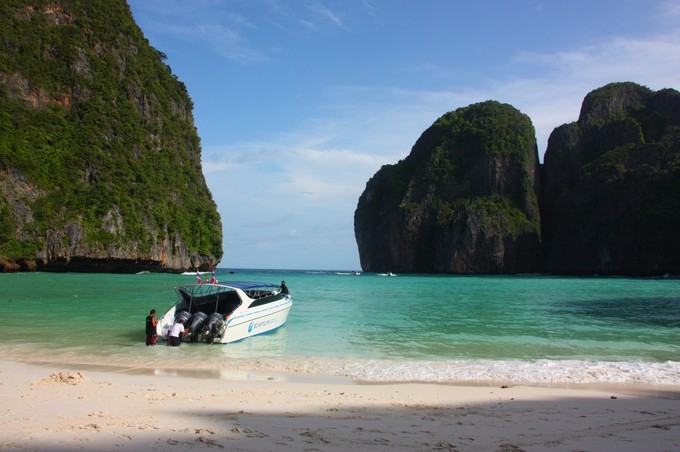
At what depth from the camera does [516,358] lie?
38.9 ft

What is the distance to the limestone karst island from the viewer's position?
55.8m

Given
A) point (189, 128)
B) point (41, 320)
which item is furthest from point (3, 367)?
point (189, 128)

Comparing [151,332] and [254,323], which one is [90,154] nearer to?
[254,323]

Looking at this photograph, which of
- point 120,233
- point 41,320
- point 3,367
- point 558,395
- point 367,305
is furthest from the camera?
point 120,233

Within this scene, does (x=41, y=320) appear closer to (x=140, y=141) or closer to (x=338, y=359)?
(x=338, y=359)

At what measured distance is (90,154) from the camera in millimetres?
60062

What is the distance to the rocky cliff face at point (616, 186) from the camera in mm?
84438

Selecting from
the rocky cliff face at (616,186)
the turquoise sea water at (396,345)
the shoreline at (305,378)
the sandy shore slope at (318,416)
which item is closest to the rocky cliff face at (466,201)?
the rocky cliff face at (616,186)

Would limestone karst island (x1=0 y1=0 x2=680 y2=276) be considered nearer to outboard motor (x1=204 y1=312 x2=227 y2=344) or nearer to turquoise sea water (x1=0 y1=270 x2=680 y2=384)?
turquoise sea water (x1=0 y1=270 x2=680 y2=384)

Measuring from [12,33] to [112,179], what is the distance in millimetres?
20062

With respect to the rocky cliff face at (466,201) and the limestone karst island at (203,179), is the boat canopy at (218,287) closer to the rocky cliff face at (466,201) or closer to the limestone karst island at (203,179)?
the limestone karst island at (203,179)

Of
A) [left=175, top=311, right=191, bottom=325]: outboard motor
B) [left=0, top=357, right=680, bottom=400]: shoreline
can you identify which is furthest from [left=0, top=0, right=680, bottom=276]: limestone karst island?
[left=0, top=357, right=680, bottom=400]: shoreline

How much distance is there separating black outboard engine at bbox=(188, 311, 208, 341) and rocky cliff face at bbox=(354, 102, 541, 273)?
91.8m

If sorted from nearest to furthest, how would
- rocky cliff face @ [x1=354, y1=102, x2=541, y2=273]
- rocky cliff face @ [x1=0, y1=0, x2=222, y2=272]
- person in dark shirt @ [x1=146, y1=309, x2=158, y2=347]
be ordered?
person in dark shirt @ [x1=146, y1=309, x2=158, y2=347]
rocky cliff face @ [x1=0, y1=0, x2=222, y2=272]
rocky cliff face @ [x1=354, y1=102, x2=541, y2=273]
